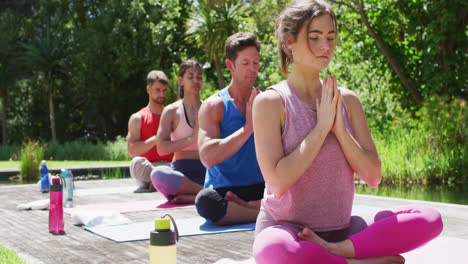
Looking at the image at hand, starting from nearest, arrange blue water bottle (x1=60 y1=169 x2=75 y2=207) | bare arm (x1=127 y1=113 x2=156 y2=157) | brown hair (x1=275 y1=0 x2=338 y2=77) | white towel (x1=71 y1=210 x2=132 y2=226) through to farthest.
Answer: brown hair (x1=275 y1=0 x2=338 y2=77) < white towel (x1=71 y1=210 x2=132 y2=226) < blue water bottle (x1=60 y1=169 x2=75 y2=207) < bare arm (x1=127 y1=113 x2=156 y2=157)

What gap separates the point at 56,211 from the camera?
3.82 metres

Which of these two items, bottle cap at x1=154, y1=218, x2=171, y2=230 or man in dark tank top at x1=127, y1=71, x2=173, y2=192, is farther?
man in dark tank top at x1=127, y1=71, x2=173, y2=192

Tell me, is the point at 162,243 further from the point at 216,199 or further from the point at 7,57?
the point at 7,57

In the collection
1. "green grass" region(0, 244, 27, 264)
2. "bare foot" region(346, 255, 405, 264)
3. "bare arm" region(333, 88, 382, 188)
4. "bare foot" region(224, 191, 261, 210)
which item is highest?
"bare arm" region(333, 88, 382, 188)

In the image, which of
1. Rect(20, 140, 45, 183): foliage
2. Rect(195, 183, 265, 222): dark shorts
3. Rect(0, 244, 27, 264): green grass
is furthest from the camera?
Rect(20, 140, 45, 183): foliage

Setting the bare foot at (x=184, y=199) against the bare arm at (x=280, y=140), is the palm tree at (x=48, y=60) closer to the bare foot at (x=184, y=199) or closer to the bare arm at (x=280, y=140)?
the bare foot at (x=184, y=199)

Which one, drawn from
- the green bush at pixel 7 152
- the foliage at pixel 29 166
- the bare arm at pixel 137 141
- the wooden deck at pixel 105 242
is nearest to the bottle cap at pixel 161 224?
the wooden deck at pixel 105 242

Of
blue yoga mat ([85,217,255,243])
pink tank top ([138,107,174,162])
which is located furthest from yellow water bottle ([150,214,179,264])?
pink tank top ([138,107,174,162])

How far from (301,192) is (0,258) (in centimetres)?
176

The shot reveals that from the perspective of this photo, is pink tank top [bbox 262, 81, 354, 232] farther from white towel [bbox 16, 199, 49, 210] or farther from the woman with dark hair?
white towel [bbox 16, 199, 49, 210]

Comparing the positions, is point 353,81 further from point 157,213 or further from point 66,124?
point 66,124

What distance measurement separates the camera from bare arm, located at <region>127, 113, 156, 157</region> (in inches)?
239

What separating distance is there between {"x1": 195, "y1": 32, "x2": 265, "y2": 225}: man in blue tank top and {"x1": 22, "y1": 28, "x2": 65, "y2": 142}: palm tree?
21.0 meters

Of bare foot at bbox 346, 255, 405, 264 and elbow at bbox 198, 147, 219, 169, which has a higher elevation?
elbow at bbox 198, 147, 219, 169
